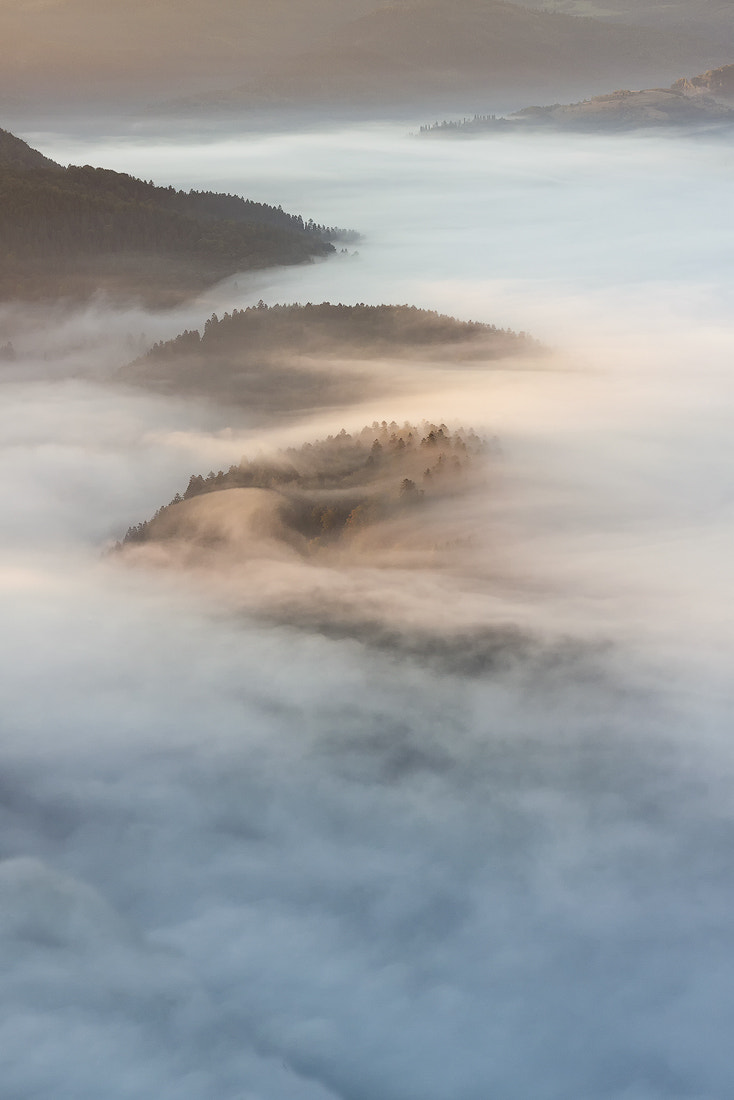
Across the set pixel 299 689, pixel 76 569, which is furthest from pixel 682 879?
pixel 76 569

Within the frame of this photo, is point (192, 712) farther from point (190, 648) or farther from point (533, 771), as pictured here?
point (533, 771)

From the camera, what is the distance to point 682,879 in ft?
212

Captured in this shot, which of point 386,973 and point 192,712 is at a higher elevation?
point 192,712

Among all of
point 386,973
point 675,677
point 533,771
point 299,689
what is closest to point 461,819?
point 533,771

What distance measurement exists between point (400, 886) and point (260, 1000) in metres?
12.0

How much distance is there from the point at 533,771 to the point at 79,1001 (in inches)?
1276

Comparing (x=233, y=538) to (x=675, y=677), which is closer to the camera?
(x=675, y=677)

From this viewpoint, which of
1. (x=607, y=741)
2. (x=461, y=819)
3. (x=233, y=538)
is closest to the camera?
(x=461, y=819)

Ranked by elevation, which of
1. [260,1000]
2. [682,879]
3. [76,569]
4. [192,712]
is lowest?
[260,1000]

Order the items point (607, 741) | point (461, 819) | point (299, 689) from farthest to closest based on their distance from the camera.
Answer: point (299, 689), point (607, 741), point (461, 819)

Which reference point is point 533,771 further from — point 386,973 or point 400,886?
Result: point 386,973

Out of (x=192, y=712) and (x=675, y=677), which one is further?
(x=675, y=677)

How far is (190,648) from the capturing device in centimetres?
9200

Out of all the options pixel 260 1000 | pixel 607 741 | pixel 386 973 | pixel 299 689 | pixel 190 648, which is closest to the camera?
pixel 260 1000
